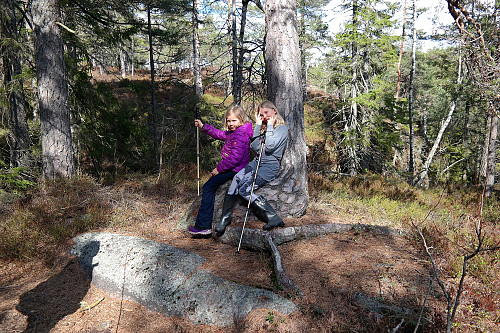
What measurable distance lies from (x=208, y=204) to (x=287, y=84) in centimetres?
242

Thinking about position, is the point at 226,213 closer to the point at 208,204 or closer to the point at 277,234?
the point at 208,204

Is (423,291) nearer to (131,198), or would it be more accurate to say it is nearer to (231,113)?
(231,113)

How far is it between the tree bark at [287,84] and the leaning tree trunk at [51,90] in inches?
195

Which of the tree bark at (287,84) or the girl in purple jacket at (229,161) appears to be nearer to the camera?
the girl in purple jacket at (229,161)

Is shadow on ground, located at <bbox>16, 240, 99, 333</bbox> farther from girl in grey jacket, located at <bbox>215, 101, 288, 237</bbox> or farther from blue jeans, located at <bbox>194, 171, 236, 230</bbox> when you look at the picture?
girl in grey jacket, located at <bbox>215, 101, 288, 237</bbox>

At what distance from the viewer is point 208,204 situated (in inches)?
181

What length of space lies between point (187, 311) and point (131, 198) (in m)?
3.79

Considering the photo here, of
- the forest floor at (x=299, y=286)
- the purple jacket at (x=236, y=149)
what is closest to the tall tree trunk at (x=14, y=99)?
the forest floor at (x=299, y=286)

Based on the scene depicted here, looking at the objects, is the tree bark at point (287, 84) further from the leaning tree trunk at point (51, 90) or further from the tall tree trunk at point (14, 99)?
the tall tree trunk at point (14, 99)

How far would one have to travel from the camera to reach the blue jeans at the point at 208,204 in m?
4.57

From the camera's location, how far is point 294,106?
194 inches

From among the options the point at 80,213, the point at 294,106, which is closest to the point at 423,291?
the point at 294,106

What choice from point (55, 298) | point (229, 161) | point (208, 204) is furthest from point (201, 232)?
point (55, 298)

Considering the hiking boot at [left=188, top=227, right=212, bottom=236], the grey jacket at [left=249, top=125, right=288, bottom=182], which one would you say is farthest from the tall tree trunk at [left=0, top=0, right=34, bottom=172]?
the grey jacket at [left=249, top=125, right=288, bottom=182]
